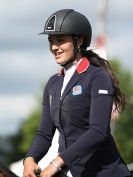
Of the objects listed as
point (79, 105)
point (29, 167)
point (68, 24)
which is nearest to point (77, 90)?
point (79, 105)

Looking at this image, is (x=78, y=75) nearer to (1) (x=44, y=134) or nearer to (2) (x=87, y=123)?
(2) (x=87, y=123)

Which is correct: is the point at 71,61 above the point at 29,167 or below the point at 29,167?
above

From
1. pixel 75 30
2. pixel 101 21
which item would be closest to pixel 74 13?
pixel 75 30

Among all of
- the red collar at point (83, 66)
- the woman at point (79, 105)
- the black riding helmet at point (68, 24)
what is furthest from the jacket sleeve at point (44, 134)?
the black riding helmet at point (68, 24)

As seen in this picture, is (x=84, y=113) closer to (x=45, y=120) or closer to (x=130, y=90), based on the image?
(x=45, y=120)

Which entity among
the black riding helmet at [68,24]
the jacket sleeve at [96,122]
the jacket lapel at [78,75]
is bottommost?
the jacket sleeve at [96,122]

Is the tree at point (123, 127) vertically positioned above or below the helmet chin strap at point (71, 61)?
below

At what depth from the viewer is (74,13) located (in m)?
7.62

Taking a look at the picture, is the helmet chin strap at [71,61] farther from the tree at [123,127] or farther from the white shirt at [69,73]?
the tree at [123,127]

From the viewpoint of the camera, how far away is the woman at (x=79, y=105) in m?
7.18

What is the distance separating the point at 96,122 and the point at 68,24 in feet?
2.83

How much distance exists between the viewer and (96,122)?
717 centimetres

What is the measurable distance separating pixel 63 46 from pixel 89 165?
98cm

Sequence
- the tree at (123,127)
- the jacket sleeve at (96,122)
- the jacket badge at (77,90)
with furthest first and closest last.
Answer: the tree at (123,127) → the jacket badge at (77,90) → the jacket sleeve at (96,122)
